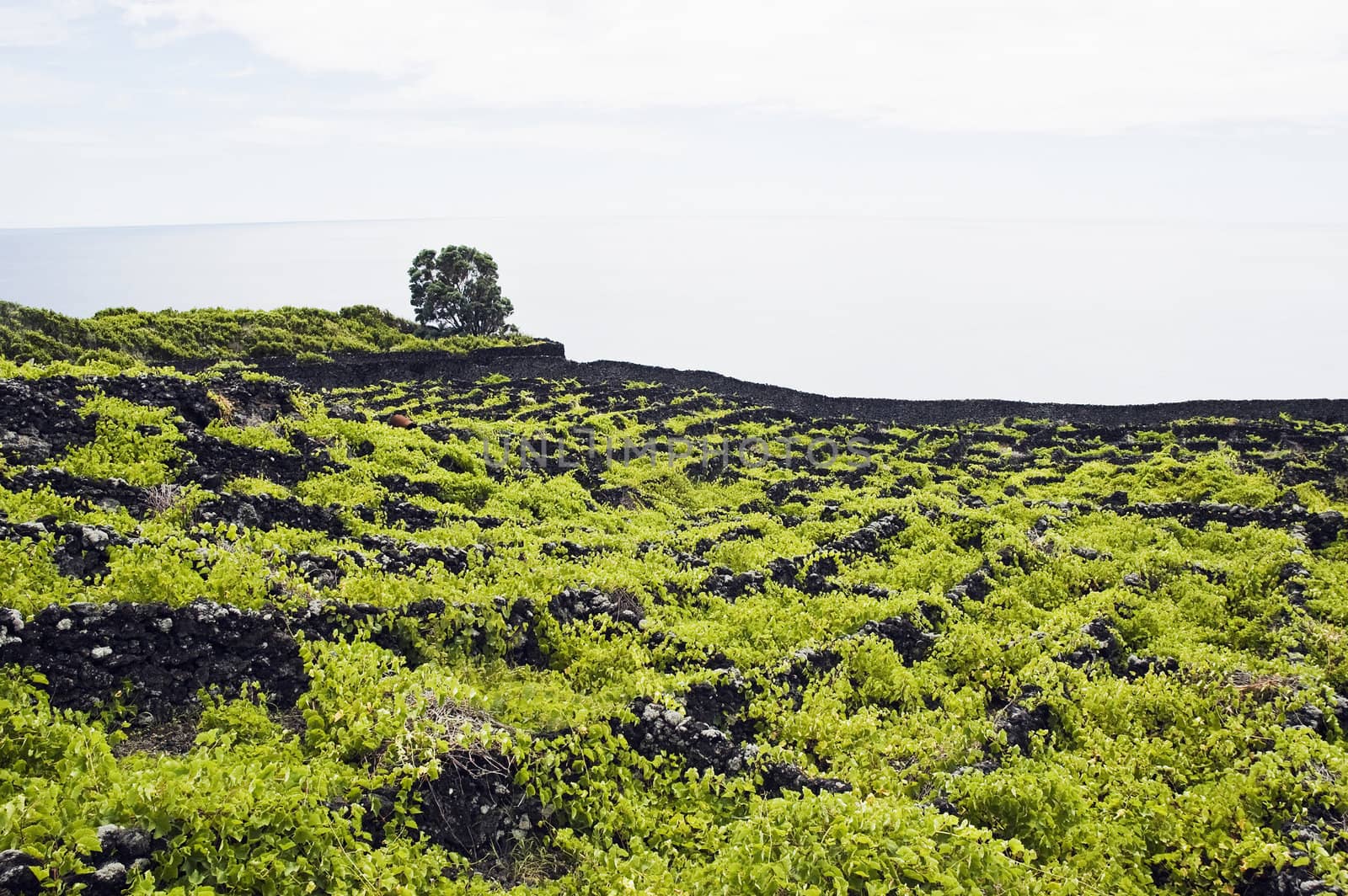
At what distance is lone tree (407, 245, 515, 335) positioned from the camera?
184 ft

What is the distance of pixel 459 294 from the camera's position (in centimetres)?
5628

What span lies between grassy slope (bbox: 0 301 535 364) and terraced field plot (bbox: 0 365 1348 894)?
23070 millimetres

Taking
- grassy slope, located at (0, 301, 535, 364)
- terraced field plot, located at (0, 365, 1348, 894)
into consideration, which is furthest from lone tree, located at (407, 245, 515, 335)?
terraced field plot, located at (0, 365, 1348, 894)

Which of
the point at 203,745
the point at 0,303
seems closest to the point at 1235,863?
the point at 203,745

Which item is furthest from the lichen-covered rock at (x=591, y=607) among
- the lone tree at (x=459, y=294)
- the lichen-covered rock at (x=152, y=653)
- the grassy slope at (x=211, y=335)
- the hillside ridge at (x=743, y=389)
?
the lone tree at (x=459, y=294)

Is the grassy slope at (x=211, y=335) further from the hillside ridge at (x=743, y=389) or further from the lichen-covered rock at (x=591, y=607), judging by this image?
the lichen-covered rock at (x=591, y=607)

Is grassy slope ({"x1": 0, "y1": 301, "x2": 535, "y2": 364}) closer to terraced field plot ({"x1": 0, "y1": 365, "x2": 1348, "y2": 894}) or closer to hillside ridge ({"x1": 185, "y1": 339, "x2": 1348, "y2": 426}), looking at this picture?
hillside ridge ({"x1": 185, "y1": 339, "x2": 1348, "y2": 426})

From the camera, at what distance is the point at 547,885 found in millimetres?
6422

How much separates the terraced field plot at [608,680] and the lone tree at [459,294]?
38.1 metres

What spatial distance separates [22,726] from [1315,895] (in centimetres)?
1056

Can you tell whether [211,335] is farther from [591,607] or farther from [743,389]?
[591,607]

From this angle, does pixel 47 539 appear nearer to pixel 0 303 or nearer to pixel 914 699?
pixel 914 699

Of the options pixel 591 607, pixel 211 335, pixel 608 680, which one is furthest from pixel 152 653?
pixel 211 335

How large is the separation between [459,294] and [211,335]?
18.3m
